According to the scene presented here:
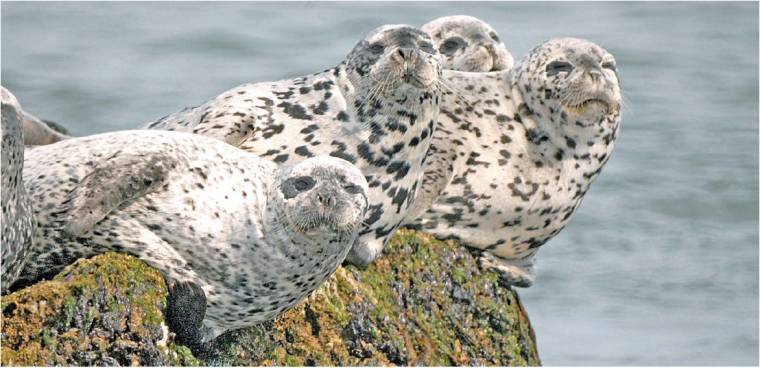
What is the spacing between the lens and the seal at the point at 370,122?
31.0ft

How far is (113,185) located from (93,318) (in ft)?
1.68

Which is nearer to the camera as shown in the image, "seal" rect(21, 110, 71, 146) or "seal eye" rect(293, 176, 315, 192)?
"seal eye" rect(293, 176, 315, 192)

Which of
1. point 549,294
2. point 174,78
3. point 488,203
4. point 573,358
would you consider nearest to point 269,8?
point 174,78

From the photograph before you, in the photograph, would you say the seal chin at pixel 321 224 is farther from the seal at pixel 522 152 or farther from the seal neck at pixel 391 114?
the seal at pixel 522 152

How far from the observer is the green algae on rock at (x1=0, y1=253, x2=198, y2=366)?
301 inches

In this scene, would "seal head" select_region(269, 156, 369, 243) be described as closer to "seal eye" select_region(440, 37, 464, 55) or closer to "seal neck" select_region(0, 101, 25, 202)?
"seal neck" select_region(0, 101, 25, 202)

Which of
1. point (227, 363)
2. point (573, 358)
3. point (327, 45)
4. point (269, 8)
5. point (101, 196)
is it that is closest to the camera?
point (101, 196)

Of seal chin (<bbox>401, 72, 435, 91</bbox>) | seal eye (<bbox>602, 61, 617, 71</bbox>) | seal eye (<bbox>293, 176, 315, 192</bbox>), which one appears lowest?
seal eye (<bbox>293, 176, 315, 192</bbox>)

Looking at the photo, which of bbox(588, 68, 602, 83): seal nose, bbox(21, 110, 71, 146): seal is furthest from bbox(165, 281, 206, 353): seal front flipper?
bbox(588, 68, 602, 83): seal nose

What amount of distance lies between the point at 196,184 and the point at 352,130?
4.47 ft

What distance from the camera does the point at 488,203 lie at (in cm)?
1065

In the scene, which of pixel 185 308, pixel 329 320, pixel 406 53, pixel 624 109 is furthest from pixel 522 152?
pixel 624 109

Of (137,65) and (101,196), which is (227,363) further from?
(137,65)

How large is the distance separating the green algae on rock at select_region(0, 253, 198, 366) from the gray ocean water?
7928 millimetres
